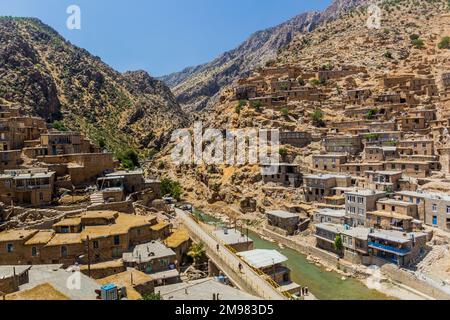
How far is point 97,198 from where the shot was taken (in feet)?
112

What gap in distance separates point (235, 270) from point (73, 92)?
270 feet

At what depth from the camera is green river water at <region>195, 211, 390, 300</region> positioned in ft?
93.0

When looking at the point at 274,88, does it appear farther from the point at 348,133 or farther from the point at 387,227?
the point at 387,227

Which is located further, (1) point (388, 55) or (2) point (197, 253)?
(1) point (388, 55)

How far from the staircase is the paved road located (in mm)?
8626

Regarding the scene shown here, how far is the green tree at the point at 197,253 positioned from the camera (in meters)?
29.4

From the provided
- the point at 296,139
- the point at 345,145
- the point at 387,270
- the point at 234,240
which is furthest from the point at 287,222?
the point at 296,139

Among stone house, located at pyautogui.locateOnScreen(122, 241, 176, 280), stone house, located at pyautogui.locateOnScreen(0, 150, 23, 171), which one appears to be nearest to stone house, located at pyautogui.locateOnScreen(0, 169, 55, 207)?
stone house, located at pyautogui.locateOnScreen(0, 150, 23, 171)

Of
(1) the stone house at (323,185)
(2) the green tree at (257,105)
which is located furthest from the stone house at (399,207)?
(2) the green tree at (257,105)

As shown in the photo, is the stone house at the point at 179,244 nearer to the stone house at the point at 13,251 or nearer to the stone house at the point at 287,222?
the stone house at the point at 13,251

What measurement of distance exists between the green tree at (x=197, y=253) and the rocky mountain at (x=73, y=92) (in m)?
45.8

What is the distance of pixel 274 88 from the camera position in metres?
71.7

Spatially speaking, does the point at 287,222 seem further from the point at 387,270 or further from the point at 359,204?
the point at 387,270
